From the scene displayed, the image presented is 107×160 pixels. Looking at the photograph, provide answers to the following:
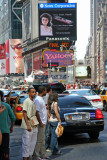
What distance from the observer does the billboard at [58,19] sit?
98875mm

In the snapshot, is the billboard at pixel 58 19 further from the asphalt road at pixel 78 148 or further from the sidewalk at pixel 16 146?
the asphalt road at pixel 78 148

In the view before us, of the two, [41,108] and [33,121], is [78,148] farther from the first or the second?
[33,121]

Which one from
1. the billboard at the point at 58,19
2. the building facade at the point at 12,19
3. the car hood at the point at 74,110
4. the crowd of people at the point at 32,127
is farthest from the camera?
the building facade at the point at 12,19

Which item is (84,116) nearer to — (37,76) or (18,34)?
(37,76)

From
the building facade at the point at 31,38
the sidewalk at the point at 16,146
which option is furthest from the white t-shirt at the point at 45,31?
the sidewalk at the point at 16,146

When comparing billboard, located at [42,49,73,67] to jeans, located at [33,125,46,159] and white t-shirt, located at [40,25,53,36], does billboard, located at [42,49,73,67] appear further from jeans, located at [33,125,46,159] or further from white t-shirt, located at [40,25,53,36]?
jeans, located at [33,125,46,159]

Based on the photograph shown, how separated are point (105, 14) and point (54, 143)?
182 meters

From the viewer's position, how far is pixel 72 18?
99625mm

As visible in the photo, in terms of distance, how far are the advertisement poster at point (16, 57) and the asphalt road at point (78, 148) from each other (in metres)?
154

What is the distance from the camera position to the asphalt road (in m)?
9.38

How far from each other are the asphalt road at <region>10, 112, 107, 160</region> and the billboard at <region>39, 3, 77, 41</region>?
86.6 meters

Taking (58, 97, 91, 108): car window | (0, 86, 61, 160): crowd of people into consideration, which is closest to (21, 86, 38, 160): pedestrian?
(0, 86, 61, 160): crowd of people

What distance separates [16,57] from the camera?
168m

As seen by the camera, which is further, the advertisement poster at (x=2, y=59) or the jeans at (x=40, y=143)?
the advertisement poster at (x=2, y=59)
